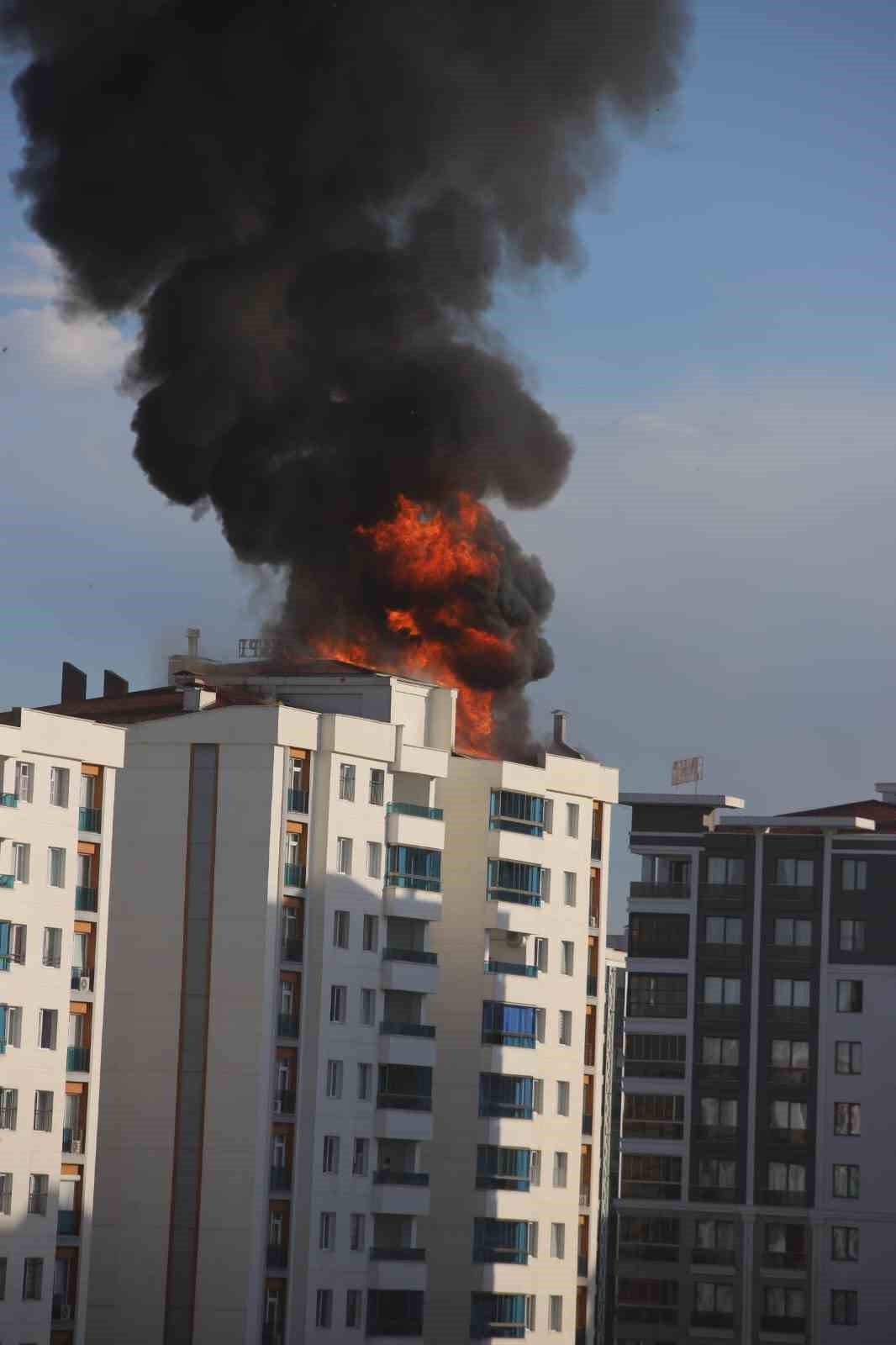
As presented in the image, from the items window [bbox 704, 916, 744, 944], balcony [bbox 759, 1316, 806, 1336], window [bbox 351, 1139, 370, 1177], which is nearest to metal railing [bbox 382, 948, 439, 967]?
window [bbox 351, 1139, 370, 1177]

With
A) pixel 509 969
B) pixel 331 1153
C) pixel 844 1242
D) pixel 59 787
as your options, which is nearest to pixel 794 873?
pixel 844 1242

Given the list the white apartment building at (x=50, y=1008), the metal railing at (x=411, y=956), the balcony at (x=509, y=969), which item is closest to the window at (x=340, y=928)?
the metal railing at (x=411, y=956)

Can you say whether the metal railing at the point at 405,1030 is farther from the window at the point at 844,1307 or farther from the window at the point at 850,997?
the window at the point at 844,1307

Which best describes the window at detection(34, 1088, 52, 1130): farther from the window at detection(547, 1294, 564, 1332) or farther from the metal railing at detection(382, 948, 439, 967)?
the window at detection(547, 1294, 564, 1332)

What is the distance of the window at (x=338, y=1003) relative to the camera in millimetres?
93250

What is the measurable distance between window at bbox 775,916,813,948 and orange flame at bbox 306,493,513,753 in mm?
21293

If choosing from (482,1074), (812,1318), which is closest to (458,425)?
(482,1074)

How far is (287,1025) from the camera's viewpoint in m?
91.8

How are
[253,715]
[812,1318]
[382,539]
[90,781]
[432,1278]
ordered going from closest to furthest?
[90,781] < [253,715] < [432,1278] < [382,539] < [812,1318]

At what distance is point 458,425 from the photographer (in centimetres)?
11188

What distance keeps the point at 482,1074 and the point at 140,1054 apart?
14692 mm

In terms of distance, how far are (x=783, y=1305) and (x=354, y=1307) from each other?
113 feet

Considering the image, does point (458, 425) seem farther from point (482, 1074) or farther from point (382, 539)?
point (482, 1074)

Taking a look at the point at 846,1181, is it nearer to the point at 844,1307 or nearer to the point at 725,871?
the point at 844,1307
